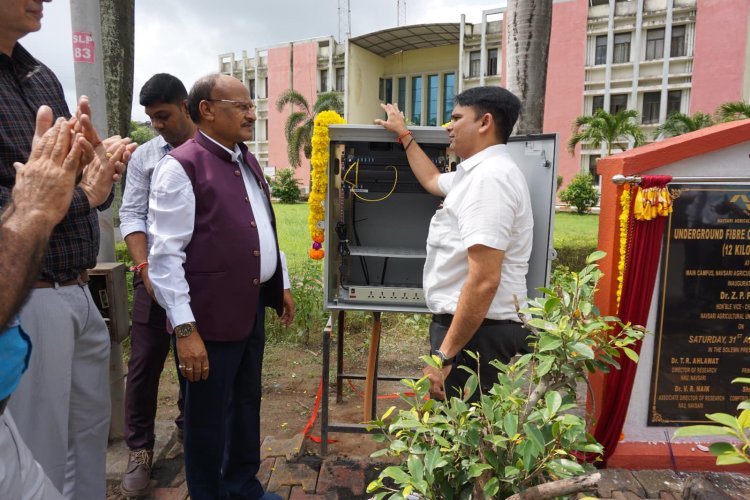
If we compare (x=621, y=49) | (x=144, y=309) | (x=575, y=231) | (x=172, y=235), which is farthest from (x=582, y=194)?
(x=172, y=235)

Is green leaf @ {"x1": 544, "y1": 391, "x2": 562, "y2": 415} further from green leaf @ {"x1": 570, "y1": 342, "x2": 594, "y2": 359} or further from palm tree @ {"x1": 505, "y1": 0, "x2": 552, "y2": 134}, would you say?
palm tree @ {"x1": 505, "y1": 0, "x2": 552, "y2": 134}

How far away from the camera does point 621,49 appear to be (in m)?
26.2

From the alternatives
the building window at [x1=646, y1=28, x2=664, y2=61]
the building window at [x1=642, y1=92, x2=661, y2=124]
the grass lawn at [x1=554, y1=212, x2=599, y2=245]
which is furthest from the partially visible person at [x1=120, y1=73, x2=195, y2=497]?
the building window at [x1=646, y1=28, x2=664, y2=61]

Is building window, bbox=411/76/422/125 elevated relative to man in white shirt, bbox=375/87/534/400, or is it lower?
elevated

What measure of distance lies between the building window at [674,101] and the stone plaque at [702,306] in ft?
A: 87.2

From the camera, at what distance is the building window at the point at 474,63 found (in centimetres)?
2986

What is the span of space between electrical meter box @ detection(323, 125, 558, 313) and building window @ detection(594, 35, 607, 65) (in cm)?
2758

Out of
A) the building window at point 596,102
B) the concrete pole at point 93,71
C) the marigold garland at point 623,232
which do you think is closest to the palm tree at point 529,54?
the marigold garland at point 623,232

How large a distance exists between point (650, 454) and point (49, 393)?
293 centimetres

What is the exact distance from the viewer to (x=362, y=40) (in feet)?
98.0

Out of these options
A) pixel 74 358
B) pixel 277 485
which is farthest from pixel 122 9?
pixel 277 485

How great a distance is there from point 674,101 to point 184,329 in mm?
29159

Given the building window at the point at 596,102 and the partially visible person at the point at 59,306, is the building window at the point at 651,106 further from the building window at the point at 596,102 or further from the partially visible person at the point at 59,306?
the partially visible person at the point at 59,306

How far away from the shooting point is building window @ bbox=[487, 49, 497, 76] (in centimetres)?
2939
